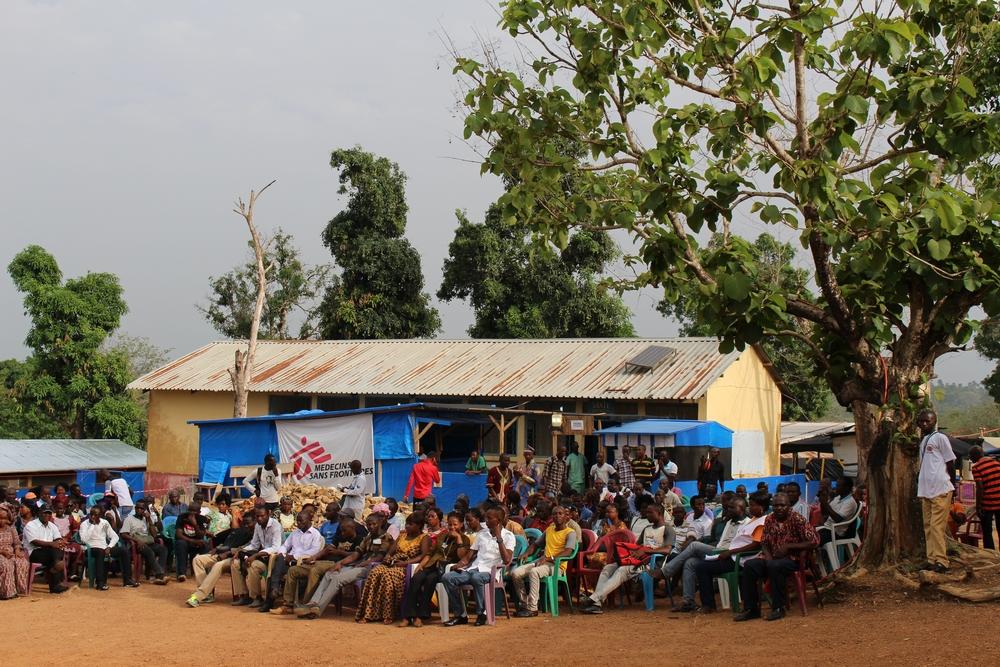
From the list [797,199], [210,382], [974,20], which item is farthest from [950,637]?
[210,382]

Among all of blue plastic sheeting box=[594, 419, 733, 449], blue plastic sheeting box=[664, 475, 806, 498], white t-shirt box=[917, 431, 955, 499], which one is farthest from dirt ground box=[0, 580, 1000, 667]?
blue plastic sheeting box=[594, 419, 733, 449]

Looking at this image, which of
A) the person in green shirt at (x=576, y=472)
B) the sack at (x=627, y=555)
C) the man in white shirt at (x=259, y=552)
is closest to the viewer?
the sack at (x=627, y=555)

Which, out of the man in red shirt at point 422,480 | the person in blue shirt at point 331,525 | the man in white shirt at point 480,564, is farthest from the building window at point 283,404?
the man in white shirt at point 480,564

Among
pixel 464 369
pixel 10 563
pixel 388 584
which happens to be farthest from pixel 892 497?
pixel 464 369

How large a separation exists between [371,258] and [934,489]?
28548 millimetres

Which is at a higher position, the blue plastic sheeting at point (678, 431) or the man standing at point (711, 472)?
the blue plastic sheeting at point (678, 431)

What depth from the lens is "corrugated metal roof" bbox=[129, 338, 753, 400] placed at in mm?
25500

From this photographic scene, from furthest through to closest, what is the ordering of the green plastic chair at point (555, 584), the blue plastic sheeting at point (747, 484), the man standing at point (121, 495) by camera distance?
the blue plastic sheeting at point (747, 484) < the man standing at point (121, 495) < the green plastic chair at point (555, 584)

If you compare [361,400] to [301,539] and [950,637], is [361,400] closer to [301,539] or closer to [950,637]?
[301,539]

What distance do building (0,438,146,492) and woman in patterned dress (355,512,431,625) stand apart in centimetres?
1756

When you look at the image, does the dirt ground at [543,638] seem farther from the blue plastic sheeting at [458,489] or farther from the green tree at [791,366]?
the green tree at [791,366]

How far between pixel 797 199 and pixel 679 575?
176 inches

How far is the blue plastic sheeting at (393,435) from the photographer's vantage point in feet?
69.6

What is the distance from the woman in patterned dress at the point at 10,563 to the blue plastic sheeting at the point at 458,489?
7493 mm
